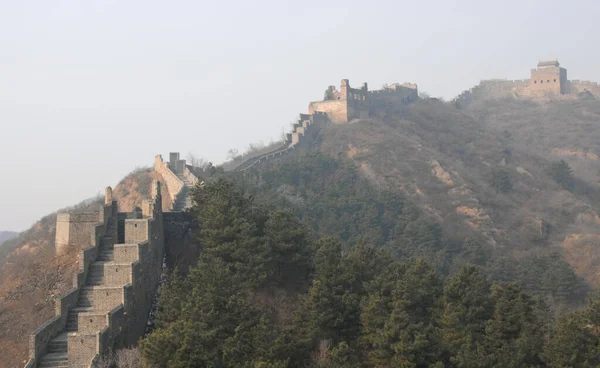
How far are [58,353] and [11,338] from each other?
3.01 meters

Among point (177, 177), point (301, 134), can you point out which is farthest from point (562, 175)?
point (177, 177)

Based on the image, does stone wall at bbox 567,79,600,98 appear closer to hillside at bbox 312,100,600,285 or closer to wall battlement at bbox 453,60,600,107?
wall battlement at bbox 453,60,600,107

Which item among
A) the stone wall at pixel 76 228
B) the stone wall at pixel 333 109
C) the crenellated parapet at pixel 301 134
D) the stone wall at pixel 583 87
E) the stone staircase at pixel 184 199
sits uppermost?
the stone wall at pixel 583 87

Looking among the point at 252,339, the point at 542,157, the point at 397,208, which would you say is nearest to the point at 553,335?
the point at 252,339

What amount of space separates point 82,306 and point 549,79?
84.8m

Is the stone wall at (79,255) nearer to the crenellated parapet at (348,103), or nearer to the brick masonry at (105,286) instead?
the brick masonry at (105,286)

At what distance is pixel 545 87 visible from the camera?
9606cm

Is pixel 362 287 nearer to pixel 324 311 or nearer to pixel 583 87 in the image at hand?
pixel 324 311

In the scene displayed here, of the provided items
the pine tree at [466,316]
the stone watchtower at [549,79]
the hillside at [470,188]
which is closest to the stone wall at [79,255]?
the pine tree at [466,316]

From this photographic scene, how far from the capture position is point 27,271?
25812mm

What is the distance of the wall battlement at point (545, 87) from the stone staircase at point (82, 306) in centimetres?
7226

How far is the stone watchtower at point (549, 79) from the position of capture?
94.7m

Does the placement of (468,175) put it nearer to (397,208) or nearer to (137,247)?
(397,208)

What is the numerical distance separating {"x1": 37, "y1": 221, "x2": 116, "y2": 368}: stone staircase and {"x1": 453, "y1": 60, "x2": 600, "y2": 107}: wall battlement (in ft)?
237
